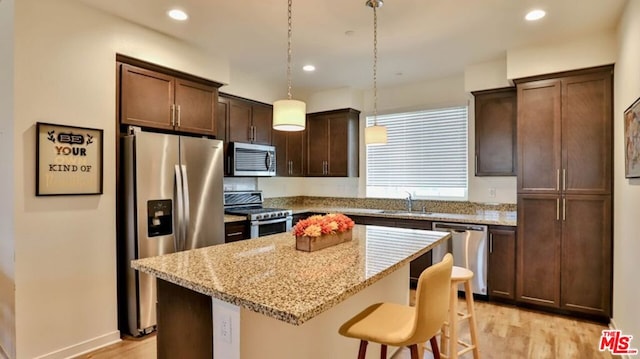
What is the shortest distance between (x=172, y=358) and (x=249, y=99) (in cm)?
337

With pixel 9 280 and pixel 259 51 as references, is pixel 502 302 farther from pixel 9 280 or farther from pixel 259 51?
pixel 9 280

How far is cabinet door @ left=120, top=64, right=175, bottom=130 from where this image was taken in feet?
9.63

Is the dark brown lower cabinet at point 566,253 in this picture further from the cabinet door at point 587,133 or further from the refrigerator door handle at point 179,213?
the refrigerator door handle at point 179,213

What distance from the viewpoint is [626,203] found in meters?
2.58

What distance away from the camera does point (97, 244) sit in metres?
2.75

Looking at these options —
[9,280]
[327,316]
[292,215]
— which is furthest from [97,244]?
[292,215]

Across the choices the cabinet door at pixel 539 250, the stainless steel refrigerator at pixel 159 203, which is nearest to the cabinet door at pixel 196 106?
the stainless steel refrigerator at pixel 159 203

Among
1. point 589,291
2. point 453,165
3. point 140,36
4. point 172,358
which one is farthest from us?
point 453,165

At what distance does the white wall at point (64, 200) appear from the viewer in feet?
7.79

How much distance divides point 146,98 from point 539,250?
13.1ft

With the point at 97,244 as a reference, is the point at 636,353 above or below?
below

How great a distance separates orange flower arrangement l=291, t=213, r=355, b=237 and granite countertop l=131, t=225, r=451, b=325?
106 millimetres

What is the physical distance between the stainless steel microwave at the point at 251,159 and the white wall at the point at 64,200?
1431 millimetres

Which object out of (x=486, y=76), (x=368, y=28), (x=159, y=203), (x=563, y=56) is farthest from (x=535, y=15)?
(x=159, y=203)
